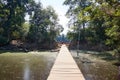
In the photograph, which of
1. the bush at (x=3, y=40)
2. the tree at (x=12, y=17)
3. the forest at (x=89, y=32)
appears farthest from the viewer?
the tree at (x=12, y=17)

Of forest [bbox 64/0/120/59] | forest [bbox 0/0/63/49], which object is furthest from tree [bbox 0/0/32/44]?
forest [bbox 64/0/120/59]

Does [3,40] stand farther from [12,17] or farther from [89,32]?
[89,32]

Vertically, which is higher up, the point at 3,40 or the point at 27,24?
the point at 27,24

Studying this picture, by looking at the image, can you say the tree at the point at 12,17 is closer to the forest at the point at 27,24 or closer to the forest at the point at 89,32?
the forest at the point at 27,24

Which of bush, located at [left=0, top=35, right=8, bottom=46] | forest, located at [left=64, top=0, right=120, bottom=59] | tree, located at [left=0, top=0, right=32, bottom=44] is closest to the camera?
forest, located at [left=64, top=0, right=120, bottom=59]

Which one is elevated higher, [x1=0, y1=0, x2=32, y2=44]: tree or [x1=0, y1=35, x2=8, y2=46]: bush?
[x1=0, y1=0, x2=32, y2=44]: tree

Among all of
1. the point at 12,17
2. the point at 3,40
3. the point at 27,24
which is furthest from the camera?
the point at 27,24

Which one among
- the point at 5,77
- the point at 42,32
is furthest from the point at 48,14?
the point at 5,77

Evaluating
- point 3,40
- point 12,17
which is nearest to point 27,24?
point 12,17

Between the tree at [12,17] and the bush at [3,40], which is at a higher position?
the tree at [12,17]

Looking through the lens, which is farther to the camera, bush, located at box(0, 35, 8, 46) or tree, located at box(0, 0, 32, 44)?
tree, located at box(0, 0, 32, 44)

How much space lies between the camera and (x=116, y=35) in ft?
53.3

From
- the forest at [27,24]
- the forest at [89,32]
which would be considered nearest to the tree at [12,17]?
the forest at [27,24]

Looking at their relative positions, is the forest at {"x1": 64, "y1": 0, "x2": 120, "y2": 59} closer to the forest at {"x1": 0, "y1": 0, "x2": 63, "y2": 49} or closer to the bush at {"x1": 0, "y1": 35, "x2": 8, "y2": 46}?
the forest at {"x1": 0, "y1": 0, "x2": 63, "y2": 49}
